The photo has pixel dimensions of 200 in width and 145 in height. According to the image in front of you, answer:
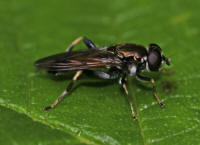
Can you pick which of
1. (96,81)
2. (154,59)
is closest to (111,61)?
(96,81)

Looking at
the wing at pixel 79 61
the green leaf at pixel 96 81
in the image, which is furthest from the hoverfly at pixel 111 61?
the green leaf at pixel 96 81

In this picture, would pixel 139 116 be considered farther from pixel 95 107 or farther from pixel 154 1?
pixel 154 1

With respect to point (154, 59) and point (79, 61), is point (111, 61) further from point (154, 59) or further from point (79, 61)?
point (154, 59)

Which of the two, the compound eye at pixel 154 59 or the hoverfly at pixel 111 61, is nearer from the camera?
the hoverfly at pixel 111 61

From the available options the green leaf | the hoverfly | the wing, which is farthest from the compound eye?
the wing

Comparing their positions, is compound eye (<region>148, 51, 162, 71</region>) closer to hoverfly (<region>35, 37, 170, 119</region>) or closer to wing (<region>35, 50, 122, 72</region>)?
hoverfly (<region>35, 37, 170, 119</region>)

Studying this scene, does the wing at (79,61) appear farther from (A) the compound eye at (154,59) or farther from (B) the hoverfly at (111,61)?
(A) the compound eye at (154,59)

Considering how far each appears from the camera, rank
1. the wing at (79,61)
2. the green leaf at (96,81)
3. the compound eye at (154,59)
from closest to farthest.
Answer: the green leaf at (96,81) → the wing at (79,61) → the compound eye at (154,59)
